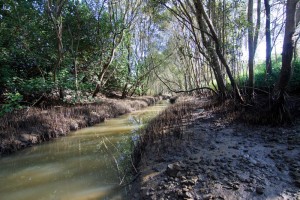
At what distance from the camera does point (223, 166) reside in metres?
3.75

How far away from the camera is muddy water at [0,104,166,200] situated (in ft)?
13.0

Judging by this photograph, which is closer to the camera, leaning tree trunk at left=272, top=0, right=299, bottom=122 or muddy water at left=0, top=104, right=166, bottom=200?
muddy water at left=0, top=104, right=166, bottom=200

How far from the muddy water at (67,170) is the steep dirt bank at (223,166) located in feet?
2.20

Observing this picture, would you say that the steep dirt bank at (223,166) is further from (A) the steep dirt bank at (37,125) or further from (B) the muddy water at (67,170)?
(A) the steep dirt bank at (37,125)

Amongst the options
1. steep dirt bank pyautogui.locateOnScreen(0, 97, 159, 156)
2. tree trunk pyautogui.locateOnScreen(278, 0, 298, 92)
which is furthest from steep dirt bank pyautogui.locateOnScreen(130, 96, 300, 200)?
steep dirt bank pyautogui.locateOnScreen(0, 97, 159, 156)

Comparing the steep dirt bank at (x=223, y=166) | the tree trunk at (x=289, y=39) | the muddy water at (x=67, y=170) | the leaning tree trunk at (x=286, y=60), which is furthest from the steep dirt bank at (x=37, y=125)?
the tree trunk at (x=289, y=39)

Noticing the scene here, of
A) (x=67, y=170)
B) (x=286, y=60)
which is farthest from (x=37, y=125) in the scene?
(x=286, y=60)

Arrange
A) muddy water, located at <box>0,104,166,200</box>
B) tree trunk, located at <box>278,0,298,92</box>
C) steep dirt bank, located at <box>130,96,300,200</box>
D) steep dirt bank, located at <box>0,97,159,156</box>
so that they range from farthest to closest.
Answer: steep dirt bank, located at <box>0,97,159,156</box> < tree trunk, located at <box>278,0,298,92</box> < muddy water, located at <box>0,104,166,200</box> < steep dirt bank, located at <box>130,96,300,200</box>

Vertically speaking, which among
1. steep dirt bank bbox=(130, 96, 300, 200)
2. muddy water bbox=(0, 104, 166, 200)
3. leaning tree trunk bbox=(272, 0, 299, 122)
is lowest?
muddy water bbox=(0, 104, 166, 200)

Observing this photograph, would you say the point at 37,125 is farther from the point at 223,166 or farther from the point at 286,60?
the point at 286,60

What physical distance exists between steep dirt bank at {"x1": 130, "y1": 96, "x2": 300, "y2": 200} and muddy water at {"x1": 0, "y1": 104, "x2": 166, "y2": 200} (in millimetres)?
670

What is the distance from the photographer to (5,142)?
6.38 meters

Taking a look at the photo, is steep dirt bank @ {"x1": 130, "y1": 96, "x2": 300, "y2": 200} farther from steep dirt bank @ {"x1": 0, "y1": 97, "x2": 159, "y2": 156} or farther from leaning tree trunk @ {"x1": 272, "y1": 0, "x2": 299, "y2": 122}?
steep dirt bank @ {"x1": 0, "y1": 97, "x2": 159, "y2": 156}

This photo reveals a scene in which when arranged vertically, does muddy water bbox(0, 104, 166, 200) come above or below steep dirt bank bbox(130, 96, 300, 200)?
below
